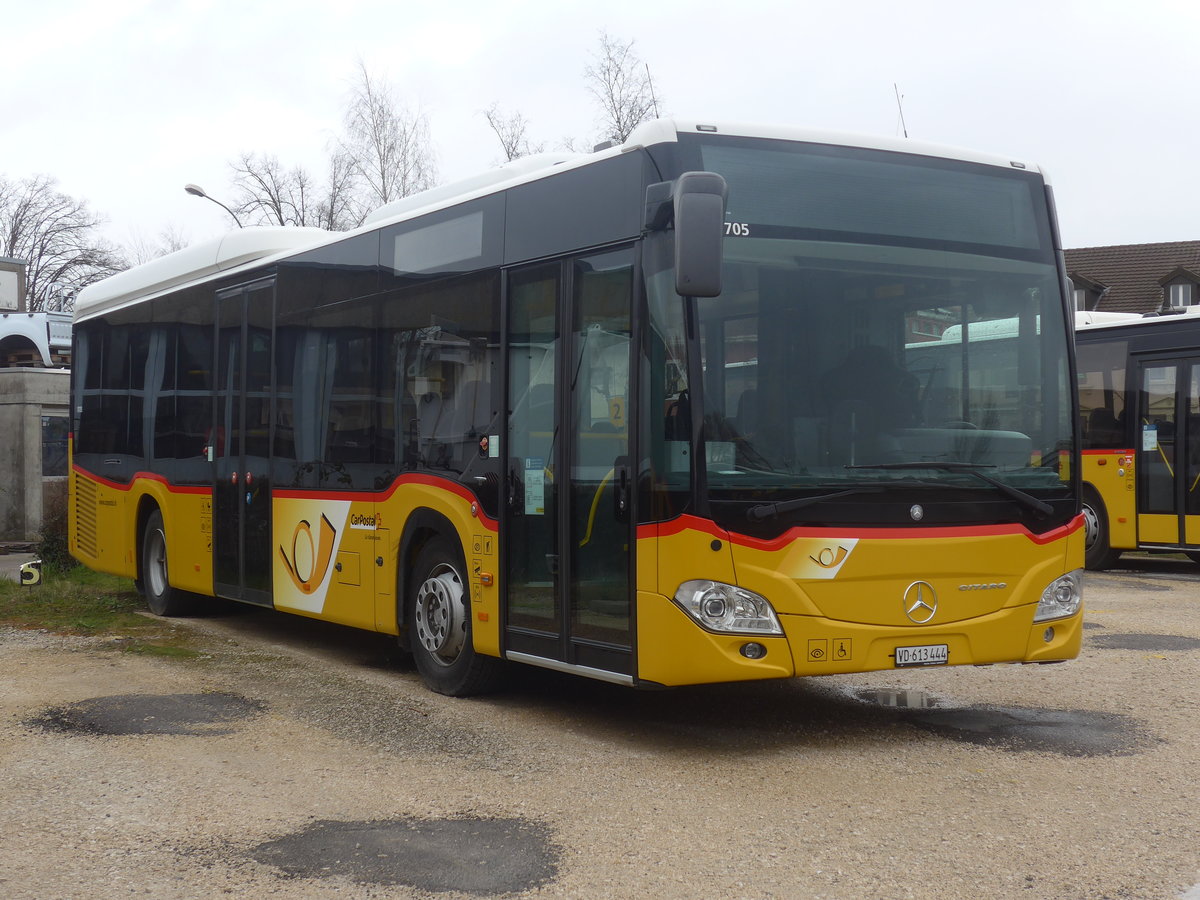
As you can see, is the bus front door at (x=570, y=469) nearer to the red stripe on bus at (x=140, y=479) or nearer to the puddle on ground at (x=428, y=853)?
the puddle on ground at (x=428, y=853)

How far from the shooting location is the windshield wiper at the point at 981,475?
23.0 feet

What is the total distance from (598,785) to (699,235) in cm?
250

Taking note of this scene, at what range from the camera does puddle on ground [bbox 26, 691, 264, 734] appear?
303 inches

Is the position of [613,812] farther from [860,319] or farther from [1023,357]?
[1023,357]

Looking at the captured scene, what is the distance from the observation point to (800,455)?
6863 mm

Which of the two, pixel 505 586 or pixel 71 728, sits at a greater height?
pixel 505 586

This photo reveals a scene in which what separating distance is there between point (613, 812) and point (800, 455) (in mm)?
1977

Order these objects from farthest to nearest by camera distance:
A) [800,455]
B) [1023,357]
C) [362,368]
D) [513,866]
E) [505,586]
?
[362,368] < [505,586] < [1023,357] < [800,455] < [513,866]

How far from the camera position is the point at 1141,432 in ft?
55.2

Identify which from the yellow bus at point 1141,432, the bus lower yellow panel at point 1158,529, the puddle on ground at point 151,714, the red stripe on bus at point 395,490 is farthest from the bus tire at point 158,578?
the bus lower yellow panel at point 1158,529

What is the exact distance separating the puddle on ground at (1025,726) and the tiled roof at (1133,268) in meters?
54.5

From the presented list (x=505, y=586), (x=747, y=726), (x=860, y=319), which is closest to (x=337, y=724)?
(x=505, y=586)

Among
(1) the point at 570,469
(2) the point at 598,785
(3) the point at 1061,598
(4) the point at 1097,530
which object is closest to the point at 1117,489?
(4) the point at 1097,530

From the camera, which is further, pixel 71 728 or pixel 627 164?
pixel 71 728
